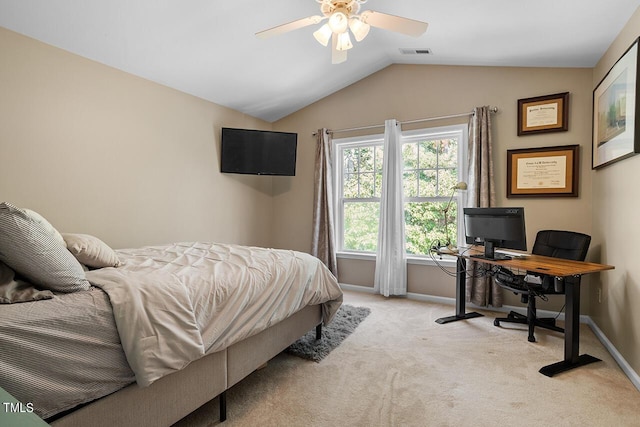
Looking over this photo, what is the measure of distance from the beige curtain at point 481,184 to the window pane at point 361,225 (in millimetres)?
1261

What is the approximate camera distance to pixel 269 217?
4.95 m

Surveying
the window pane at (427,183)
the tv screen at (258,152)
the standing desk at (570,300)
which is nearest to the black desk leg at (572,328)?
the standing desk at (570,300)

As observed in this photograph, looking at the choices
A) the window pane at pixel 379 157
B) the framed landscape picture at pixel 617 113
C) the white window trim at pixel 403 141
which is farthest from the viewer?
the window pane at pixel 379 157

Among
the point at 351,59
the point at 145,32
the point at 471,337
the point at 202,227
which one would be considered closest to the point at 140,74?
the point at 145,32

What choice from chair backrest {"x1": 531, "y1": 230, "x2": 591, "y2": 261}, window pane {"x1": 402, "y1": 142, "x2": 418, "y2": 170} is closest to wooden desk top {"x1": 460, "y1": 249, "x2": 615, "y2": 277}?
chair backrest {"x1": 531, "y1": 230, "x2": 591, "y2": 261}

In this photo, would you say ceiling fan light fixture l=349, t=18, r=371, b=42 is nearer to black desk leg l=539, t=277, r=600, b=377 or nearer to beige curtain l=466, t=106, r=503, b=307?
beige curtain l=466, t=106, r=503, b=307

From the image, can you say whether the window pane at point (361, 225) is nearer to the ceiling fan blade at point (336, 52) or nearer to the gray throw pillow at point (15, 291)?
the ceiling fan blade at point (336, 52)

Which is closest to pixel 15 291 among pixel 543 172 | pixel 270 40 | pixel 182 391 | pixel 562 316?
pixel 182 391

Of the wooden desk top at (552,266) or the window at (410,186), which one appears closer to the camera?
the wooden desk top at (552,266)

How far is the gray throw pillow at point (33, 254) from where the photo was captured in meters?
1.22

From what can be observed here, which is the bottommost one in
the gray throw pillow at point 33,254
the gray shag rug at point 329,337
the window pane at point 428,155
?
the gray shag rug at point 329,337

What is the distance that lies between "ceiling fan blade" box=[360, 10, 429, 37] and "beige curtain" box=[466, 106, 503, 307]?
1.74m

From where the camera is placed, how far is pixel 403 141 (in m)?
4.09

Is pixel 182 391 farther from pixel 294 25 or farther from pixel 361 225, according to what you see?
pixel 361 225
